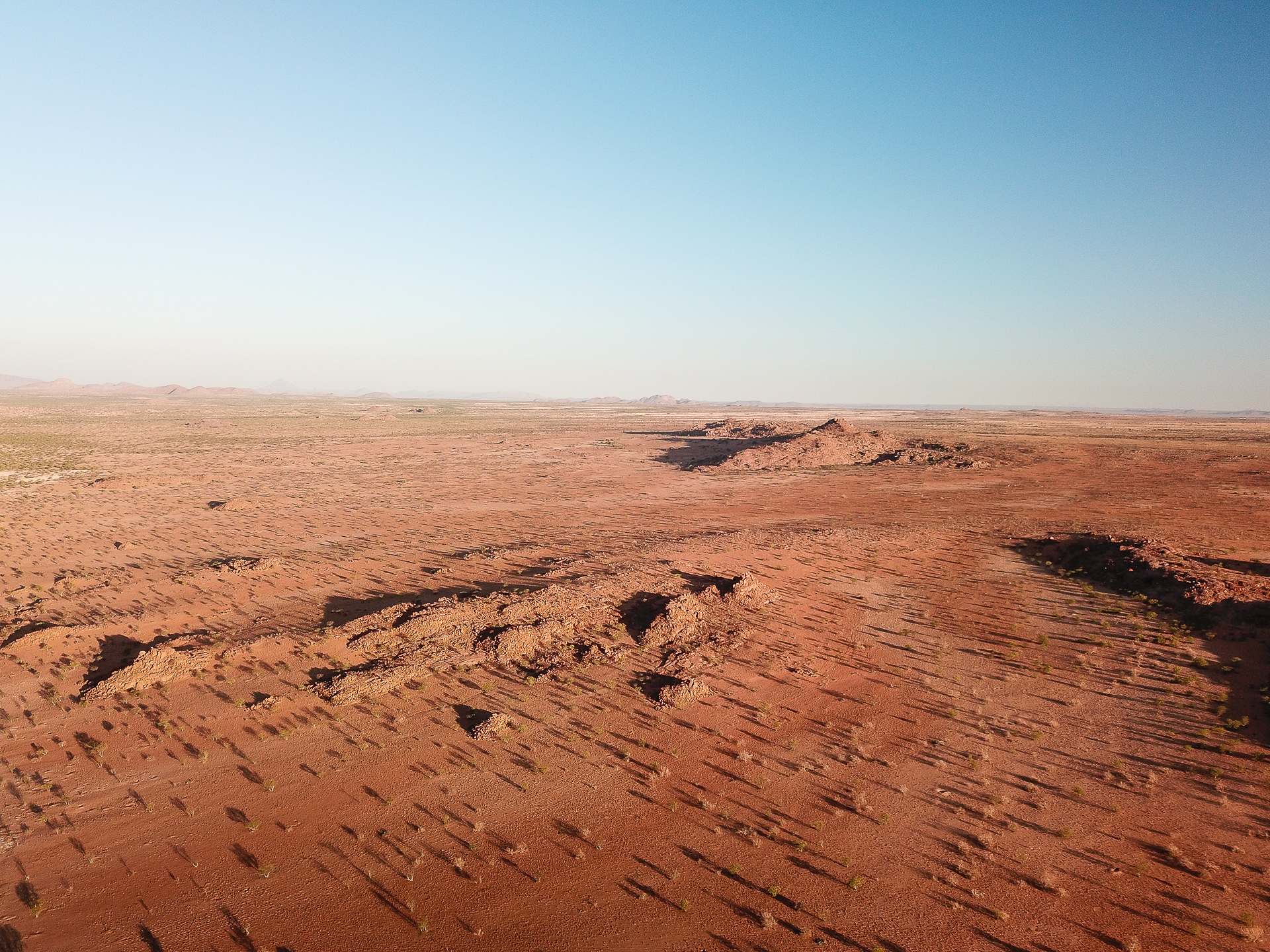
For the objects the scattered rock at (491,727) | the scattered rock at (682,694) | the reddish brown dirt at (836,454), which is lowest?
the scattered rock at (491,727)

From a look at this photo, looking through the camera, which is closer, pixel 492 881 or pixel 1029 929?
pixel 1029 929

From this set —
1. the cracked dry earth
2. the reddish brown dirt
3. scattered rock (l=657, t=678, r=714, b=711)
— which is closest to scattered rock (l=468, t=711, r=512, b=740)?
the cracked dry earth

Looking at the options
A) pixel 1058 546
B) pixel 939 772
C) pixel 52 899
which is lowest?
pixel 52 899

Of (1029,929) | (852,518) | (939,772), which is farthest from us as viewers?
(852,518)

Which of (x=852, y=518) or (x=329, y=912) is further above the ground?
(x=852, y=518)

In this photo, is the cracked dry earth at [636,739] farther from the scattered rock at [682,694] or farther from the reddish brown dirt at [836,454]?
the reddish brown dirt at [836,454]

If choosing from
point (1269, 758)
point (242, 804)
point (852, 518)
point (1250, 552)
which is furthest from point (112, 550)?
point (1250, 552)

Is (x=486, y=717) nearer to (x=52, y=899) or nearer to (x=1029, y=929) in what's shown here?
(x=52, y=899)

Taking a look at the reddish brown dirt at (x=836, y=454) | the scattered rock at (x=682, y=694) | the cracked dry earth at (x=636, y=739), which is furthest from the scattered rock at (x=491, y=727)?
the reddish brown dirt at (x=836, y=454)
